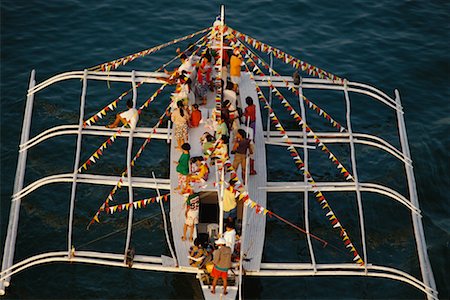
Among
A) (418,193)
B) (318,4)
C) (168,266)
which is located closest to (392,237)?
(418,193)

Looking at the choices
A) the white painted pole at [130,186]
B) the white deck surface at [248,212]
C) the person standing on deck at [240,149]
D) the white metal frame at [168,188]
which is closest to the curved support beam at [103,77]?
the white metal frame at [168,188]

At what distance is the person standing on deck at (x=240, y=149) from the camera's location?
25.9m

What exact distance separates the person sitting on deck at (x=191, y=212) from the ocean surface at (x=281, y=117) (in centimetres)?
257

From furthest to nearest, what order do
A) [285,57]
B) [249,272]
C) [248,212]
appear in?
[285,57] < [248,212] < [249,272]

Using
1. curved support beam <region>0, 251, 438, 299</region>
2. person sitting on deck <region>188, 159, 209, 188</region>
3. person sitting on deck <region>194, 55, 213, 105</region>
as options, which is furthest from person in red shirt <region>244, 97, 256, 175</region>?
curved support beam <region>0, 251, 438, 299</region>

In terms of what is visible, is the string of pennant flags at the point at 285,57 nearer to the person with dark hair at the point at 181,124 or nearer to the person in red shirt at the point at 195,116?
the person in red shirt at the point at 195,116

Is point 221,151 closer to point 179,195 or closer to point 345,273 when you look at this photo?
point 179,195

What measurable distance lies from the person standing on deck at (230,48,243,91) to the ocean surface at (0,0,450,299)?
416 cm

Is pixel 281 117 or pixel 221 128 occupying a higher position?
pixel 281 117

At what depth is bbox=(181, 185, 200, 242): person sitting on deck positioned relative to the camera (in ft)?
79.2

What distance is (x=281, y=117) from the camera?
34406mm

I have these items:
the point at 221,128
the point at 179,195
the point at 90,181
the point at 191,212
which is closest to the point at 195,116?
the point at 221,128

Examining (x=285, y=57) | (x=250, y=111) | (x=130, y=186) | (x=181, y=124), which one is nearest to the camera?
(x=130, y=186)

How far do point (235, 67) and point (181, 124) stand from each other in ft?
14.5
